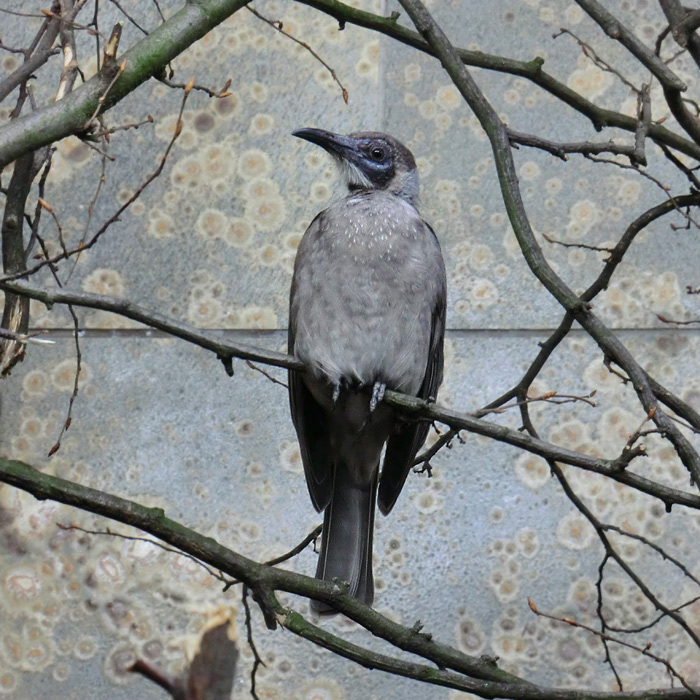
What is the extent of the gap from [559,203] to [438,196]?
444 mm

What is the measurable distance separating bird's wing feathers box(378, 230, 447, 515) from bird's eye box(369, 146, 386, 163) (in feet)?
1.48

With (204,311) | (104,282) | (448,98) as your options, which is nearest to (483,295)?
(448,98)

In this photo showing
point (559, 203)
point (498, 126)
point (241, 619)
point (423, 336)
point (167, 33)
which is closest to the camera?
point (167, 33)

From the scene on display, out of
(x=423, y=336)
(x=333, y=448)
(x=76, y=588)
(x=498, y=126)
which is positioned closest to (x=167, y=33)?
(x=498, y=126)

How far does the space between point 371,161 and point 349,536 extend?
40.1 inches

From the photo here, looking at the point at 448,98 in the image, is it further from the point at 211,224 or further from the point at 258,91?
the point at 211,224

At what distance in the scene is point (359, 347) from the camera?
2.54 m

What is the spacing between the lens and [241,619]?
3.71m

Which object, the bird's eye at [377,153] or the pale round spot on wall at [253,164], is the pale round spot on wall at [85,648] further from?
the bird's eye at [377,153]

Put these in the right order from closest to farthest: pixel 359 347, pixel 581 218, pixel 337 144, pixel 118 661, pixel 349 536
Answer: pixel 359 347
pixel 349 536
pixel 337 144
pixel 118 661
pixel 581 218

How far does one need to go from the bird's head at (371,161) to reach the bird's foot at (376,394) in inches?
25.0

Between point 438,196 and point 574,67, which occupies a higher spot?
point 574,67

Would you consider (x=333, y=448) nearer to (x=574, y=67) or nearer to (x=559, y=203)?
(x=559, y=203)

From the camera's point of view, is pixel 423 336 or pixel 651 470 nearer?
pixel 423 336
